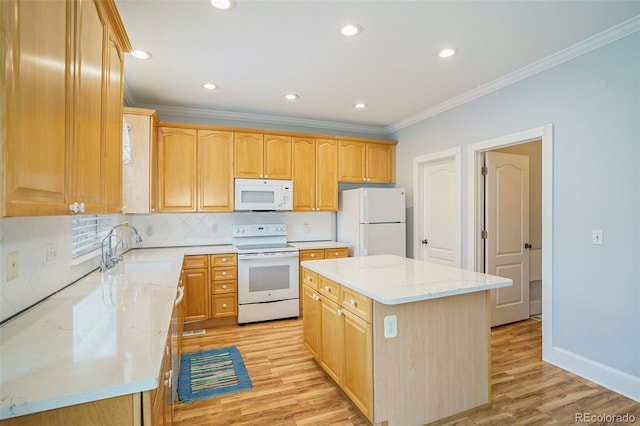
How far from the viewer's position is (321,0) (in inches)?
78.5

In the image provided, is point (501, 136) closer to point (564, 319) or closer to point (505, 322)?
point (564, 319)

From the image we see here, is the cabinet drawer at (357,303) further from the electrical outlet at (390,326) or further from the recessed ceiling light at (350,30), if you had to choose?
the recessed ceiling light at (350,30)

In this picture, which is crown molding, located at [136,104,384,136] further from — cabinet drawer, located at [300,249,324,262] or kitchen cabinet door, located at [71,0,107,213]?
kitchen cabinet door, located at [71,0,107,213]

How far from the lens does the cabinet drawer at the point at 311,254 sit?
13.5 feet

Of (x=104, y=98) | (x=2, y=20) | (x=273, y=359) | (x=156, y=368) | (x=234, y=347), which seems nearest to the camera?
(x=2, y=20)

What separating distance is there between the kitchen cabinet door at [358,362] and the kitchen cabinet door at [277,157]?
8.26ft

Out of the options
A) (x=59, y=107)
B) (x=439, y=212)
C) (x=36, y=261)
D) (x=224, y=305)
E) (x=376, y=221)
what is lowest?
(x=224, y=305)

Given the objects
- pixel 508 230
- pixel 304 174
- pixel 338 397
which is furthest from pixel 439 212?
pixel 338 397

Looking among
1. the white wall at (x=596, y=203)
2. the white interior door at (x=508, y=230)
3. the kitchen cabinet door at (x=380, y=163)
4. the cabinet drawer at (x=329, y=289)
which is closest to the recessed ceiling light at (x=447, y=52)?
the white wall at (x=596, y=203)

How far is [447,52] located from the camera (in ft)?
8.64

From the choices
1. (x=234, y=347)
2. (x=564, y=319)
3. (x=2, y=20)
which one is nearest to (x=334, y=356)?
(x=234, y=347)

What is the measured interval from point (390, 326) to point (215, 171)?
118 inches

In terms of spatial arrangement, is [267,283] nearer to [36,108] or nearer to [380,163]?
[380,163]

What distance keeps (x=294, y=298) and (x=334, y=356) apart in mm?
1746
